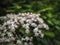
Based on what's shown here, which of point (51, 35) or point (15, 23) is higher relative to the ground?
point (15, 23)

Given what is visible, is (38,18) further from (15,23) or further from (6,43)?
(6,43)

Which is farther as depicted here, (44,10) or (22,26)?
(44,10)

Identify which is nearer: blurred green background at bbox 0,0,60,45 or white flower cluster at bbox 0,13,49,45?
white flower cluster at bbox 0,13,49,45

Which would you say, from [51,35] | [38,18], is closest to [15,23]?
[38,18]
